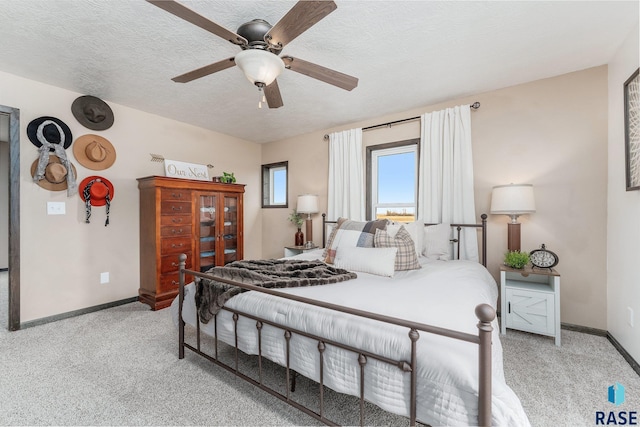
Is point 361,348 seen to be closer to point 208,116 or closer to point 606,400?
point 606,400

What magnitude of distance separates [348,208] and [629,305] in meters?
2.91

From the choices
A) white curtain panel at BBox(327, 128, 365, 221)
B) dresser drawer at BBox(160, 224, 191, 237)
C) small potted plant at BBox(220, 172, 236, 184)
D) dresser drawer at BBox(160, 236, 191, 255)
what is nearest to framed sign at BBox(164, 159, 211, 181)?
small potted plant at BBox(220, 172, 236, 184)

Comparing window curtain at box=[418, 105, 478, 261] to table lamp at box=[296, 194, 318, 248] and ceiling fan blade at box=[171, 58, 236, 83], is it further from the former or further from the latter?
ceiling fan blade at box=[171, 58, 236, 83]

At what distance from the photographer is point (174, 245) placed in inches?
141

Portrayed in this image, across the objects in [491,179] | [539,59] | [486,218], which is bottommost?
[486,218]

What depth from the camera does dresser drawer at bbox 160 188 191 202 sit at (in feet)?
11.4

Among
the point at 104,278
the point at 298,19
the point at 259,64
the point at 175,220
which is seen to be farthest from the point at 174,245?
the point at 298,19

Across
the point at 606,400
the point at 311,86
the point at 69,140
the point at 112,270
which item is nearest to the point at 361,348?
the point at 606,400

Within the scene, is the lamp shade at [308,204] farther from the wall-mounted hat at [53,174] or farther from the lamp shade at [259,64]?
the wall-mounted hat at [53,174]

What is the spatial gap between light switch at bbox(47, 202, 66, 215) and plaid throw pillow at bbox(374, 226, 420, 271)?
11.5 ft

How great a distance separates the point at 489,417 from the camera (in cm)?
97

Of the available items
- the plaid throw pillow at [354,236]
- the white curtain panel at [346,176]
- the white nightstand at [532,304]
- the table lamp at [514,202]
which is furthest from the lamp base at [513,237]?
the white curtain panel at [346,176]

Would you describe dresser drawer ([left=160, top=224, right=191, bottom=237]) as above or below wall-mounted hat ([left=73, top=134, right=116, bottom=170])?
below

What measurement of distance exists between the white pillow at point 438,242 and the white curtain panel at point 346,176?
1153mm
